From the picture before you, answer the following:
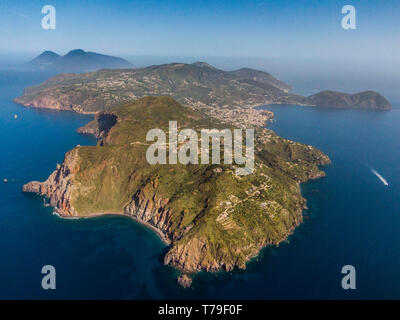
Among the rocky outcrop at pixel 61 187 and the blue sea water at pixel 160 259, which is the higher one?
the rocky outcrop at pixel 61 187

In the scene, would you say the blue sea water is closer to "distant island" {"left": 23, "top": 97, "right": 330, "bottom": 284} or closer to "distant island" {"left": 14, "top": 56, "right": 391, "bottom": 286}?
"distant island" {"left": 14, "top": 56, "right": 391, "bottom": 286}

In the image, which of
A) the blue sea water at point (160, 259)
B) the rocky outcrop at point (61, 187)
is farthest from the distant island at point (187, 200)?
the blue sea water at point (160, 259)

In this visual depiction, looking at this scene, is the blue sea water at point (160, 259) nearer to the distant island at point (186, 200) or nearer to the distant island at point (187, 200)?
the distant island at point (186, 200)

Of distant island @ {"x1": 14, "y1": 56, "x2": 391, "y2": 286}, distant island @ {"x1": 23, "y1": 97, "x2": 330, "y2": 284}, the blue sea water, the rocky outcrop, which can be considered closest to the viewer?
the blue sea water

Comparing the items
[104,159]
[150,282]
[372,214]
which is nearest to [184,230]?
[150,282]

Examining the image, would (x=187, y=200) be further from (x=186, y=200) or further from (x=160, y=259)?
(x=160, y=259)

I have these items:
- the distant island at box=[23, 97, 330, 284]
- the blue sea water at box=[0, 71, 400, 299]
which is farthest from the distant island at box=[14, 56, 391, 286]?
the blue sea water at box=[0, 71, 400, 299]

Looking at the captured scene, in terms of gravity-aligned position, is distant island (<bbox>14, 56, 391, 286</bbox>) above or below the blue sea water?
above
